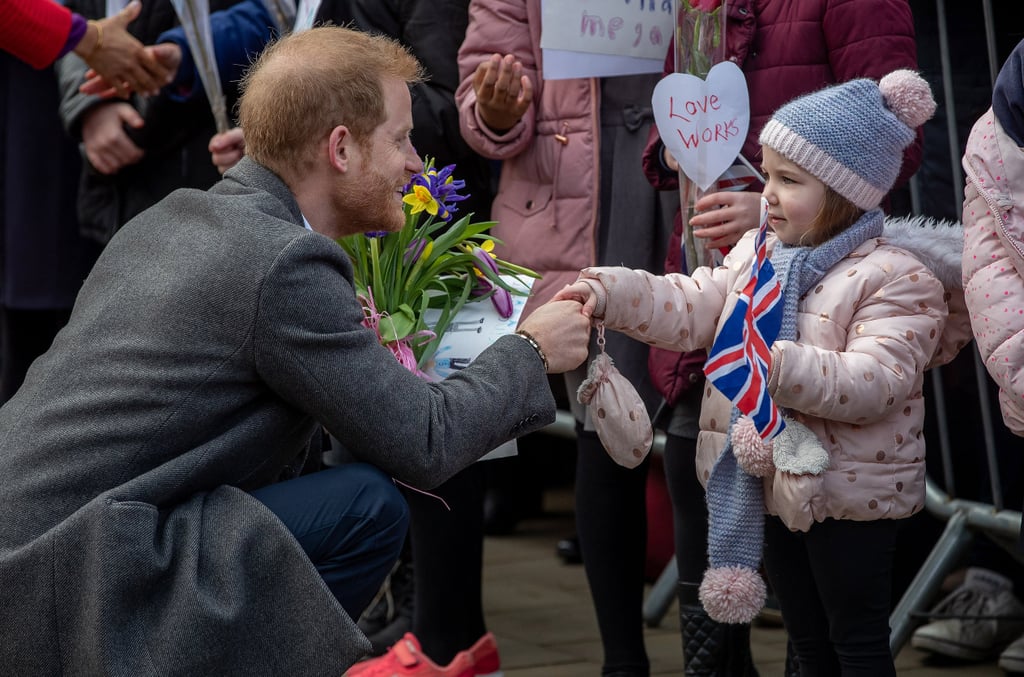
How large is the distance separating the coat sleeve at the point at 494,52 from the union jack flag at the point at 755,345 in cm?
88

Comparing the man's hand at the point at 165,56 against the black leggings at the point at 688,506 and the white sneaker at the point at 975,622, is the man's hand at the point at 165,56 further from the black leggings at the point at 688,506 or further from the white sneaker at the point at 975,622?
the white sneaker at the point at 975,622

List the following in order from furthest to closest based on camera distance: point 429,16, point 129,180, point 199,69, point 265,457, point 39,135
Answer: point 39,135
point 129,180
point 199,69
point 429,16
point 265,457

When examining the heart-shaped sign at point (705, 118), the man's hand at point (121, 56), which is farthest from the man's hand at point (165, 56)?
the heart-shaped sign at point (705, 118)

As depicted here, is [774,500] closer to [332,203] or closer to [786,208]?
[786,208]

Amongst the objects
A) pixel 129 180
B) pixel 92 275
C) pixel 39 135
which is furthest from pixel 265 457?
pixel 39 135

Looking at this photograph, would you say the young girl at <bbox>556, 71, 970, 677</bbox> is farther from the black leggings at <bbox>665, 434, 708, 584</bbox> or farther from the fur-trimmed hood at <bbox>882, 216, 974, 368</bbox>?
the black leggings at <bbox>665, 434, 708, 584</bbox>

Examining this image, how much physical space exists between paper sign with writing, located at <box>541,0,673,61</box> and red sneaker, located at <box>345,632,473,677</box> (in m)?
1.47

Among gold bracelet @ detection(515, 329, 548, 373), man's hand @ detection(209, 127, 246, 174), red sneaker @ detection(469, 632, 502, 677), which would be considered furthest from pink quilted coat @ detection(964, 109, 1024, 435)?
man's hand @ detection(209, 127, 246, 174)

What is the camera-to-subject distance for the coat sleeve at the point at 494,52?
3471mm

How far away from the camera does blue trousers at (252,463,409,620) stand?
8.74 feet

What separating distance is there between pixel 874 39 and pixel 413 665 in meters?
1.79

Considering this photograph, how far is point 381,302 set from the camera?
3053 millimetres

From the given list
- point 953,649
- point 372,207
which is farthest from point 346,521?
point 953,649

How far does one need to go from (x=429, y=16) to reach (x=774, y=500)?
5.27ft
